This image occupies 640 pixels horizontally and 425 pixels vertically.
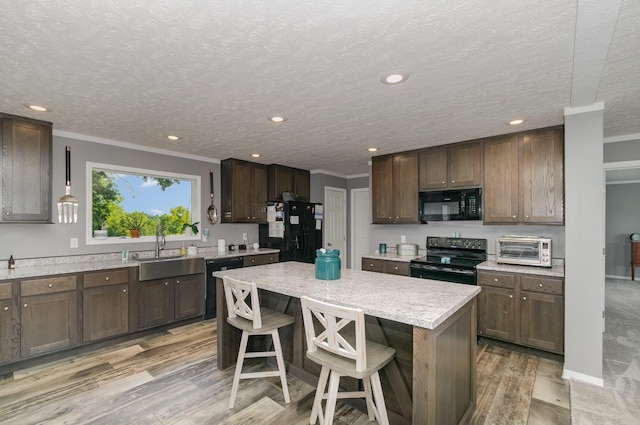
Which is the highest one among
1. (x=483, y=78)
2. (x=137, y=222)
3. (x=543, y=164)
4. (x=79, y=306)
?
(x=483, y=78)

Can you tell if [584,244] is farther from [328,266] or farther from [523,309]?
[328,266]

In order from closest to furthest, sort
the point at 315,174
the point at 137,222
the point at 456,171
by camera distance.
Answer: the point at 456,171
the point at 137,222
the point at 315,174

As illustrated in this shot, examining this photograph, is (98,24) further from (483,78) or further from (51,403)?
(51,403)

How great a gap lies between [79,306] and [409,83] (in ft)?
12.7

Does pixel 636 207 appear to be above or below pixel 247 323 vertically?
above

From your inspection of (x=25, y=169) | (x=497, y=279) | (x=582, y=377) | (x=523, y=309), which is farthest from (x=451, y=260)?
(x=25, y=169)

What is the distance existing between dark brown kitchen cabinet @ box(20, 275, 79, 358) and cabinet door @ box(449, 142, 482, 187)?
15.2 ft

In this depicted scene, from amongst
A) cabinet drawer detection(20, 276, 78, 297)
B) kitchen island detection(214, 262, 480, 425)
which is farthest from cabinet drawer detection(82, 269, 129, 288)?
kitchen island detection(214, 262, 480, 425)

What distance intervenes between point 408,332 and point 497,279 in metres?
1.92

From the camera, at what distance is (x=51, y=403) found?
232cm

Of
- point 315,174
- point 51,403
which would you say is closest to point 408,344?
point 51,403

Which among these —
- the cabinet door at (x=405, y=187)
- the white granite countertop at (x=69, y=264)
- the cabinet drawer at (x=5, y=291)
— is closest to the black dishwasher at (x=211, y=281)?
the white granite countertop at (x=69, y=264)

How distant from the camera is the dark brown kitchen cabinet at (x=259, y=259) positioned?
15.4ft

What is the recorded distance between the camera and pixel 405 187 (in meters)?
4.45
